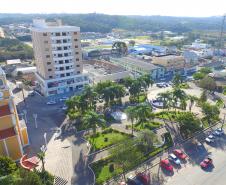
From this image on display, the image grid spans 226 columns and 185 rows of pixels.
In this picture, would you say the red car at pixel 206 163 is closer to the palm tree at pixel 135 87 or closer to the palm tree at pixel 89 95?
the palm tree at pixel 135 87

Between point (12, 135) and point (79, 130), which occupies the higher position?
point (12, 135)

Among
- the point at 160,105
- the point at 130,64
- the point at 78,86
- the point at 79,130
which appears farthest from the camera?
the point at 130,64

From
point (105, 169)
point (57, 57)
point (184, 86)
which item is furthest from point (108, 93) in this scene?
point (184, 86)

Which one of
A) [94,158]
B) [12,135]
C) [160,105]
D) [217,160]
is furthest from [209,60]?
[12,135]

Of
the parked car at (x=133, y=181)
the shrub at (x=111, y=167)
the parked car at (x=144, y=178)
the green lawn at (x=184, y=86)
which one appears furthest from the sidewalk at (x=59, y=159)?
the green lawn at (x=184, y=86)

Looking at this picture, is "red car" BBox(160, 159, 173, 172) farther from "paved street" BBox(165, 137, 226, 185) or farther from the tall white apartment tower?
the tall white apartment tower

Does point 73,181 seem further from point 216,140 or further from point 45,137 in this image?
point 216,140
